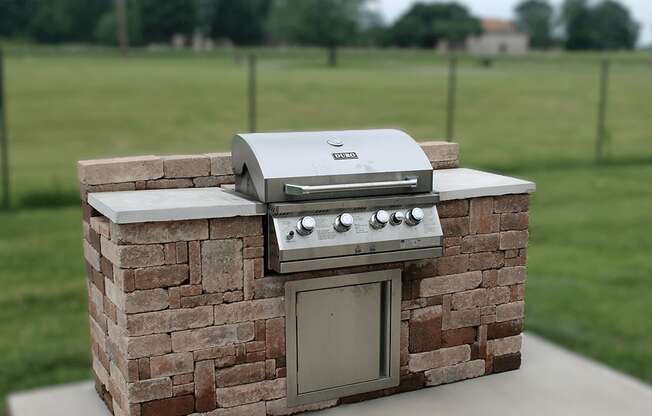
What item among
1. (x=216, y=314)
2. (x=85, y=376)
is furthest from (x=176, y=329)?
(x=85, y=376)

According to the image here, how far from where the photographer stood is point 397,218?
10.0 ft

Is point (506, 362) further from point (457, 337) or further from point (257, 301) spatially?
point (257, 301)

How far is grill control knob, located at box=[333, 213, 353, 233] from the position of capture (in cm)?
293

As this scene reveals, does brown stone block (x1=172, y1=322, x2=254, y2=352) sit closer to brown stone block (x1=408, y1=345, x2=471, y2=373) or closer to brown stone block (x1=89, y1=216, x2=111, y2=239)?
brown stone block (x1=89, y1=216, x2=111, y2=239)

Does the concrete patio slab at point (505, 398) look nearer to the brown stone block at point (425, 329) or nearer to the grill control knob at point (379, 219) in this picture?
the brown stone block at point (425, 329)

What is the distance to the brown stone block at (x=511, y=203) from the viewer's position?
11.5 feet

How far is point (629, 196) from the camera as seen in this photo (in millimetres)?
9273

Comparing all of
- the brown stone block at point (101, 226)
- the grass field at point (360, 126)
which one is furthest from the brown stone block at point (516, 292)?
the brown stone block at point (101, 226)

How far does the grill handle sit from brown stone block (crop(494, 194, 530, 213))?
583mm

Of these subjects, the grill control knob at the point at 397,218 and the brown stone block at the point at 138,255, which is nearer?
the brown stone block at the point at 138,255

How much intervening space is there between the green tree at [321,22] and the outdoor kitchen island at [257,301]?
16.6m

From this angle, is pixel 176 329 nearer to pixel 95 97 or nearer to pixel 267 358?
pixel 267 358

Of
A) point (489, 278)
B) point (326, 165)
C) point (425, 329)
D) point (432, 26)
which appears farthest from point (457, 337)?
point (432, 26)

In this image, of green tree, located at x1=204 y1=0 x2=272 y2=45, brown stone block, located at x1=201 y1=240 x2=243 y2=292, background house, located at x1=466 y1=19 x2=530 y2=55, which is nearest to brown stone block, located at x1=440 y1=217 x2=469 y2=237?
brown stone block, located at x1=201 y1=240 x2=243 y2=292
